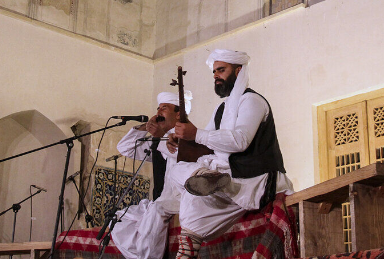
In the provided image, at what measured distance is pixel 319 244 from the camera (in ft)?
10.00

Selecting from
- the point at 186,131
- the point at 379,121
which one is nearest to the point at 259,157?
the point at 186,131

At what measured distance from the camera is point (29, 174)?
8.64 meters

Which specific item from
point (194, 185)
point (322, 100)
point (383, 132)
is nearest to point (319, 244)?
point (194, 185)

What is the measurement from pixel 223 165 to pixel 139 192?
205 inches

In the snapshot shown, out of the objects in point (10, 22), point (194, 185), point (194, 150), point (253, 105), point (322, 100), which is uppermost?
point (10, 22)

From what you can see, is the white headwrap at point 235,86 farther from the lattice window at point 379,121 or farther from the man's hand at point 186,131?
the lattice window at point 379,121

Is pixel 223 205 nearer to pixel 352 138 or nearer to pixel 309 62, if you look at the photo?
pixel 352 138

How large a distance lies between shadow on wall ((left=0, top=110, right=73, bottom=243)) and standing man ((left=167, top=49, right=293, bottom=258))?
5.09 m

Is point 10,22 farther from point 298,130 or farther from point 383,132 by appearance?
point 383,132

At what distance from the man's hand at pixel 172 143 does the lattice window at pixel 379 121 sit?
2.91m

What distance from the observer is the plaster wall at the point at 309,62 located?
6547 mm

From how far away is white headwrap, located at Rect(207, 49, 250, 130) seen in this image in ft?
12.6

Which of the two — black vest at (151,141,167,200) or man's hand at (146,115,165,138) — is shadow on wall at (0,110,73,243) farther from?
man's hand at (146,115,165,138)

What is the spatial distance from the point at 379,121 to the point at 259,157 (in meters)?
3.27
